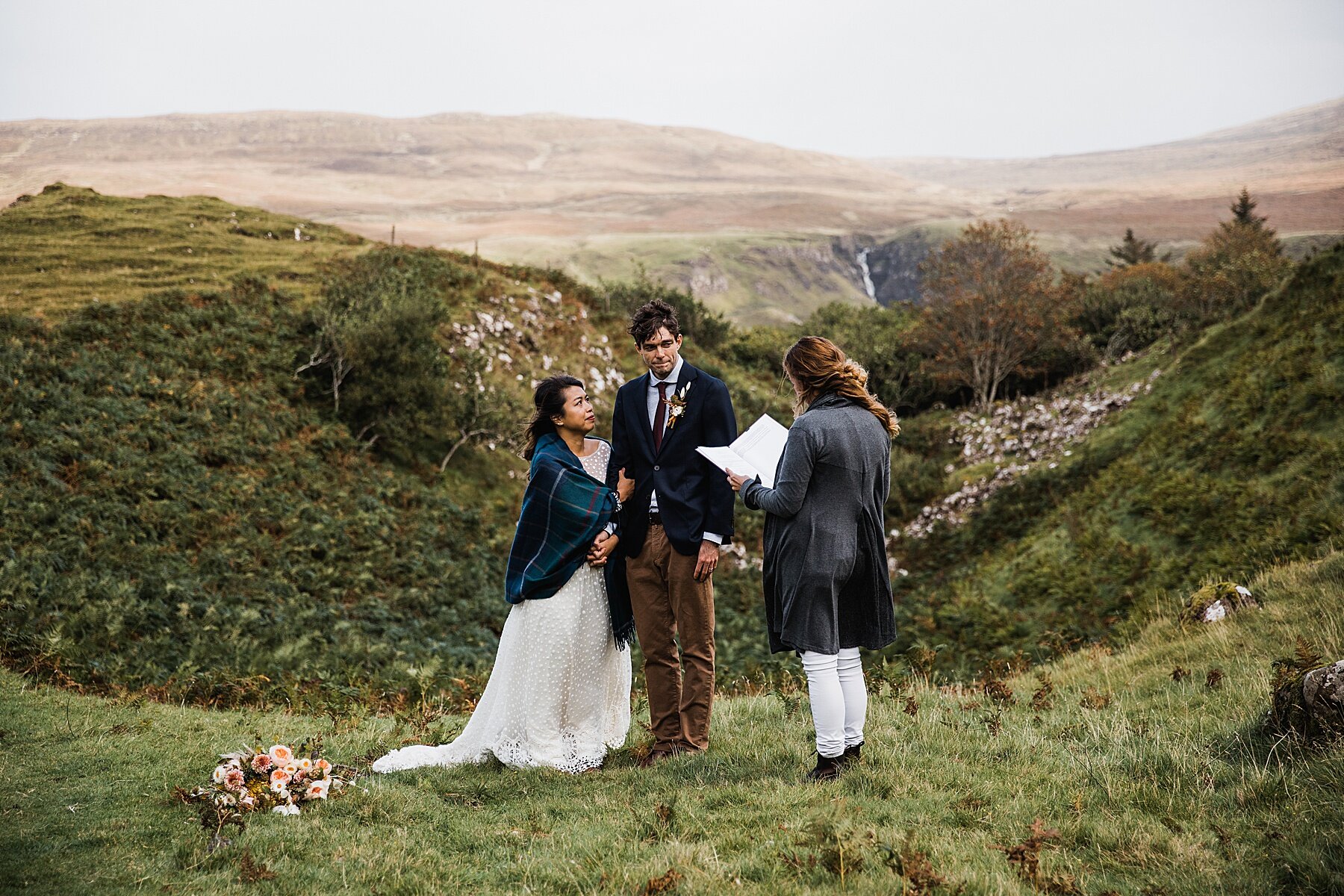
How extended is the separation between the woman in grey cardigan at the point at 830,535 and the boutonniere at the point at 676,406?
691 mm

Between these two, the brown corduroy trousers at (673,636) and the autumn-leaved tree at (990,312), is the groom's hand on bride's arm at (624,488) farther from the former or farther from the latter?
the autumn-leaved tree at (990,312)

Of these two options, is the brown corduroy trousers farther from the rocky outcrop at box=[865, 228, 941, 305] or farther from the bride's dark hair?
the rocky outcrop at box=[865, 228, 941, 305]

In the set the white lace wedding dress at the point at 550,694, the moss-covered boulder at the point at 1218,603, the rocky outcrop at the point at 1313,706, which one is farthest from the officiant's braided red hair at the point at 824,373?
the moss-covered boulder at the point at 1218,603

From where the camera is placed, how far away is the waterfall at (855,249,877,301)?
165 metres

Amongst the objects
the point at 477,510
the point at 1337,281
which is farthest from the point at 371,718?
the point at 1337,281

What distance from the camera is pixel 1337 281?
14461 millimetres

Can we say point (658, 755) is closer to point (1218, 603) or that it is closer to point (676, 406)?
point (676, 406)

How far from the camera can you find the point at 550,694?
552cm

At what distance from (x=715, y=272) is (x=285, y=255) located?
110 m

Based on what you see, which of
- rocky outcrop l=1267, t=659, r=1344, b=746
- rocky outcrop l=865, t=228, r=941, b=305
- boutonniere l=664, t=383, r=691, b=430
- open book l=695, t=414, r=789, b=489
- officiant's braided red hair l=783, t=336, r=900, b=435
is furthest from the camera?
rocky outcrop l=865, t=228, r=941, b=305

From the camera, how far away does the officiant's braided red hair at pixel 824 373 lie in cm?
461

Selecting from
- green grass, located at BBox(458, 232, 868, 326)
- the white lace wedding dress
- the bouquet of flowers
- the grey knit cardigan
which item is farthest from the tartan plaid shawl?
green grass, located at BBox(458, 232, 868, 326)

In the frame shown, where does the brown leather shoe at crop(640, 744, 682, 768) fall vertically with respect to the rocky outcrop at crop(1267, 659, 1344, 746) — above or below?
below

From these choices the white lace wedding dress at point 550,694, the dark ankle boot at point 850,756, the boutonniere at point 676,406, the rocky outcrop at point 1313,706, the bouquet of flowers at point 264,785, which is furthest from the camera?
the white lace wedding dress at point 550,694
